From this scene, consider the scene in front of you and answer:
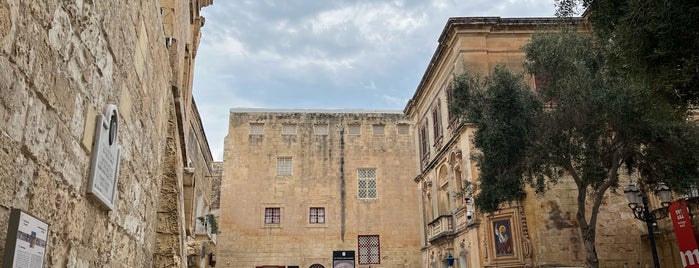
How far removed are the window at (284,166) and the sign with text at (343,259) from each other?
558 centimetres

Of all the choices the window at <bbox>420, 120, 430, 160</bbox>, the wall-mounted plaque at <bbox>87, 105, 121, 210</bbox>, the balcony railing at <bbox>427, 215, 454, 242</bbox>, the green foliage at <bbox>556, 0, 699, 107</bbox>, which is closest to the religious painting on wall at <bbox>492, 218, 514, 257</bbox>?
the balcony railing at <bbox>427, 215, 454, 242</bbox>

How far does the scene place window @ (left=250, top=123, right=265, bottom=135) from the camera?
107 ft

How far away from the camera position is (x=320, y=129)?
3297 cm

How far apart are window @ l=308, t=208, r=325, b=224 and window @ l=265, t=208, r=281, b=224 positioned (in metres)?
1.76

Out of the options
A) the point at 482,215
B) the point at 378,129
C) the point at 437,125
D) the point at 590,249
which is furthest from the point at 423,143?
the point at 590,249

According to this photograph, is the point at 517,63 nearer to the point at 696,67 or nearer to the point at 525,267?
the point at 525,267

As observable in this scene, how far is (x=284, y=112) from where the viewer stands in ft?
109

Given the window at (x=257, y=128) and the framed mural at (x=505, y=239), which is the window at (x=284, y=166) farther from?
the framed mural at (x=505, y=239)

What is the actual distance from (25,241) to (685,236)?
1415cm

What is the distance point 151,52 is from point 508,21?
660 inches

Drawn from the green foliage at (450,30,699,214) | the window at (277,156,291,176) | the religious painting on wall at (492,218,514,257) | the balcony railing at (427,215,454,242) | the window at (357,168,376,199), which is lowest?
the religious painting on wall at (492,218,514,257)

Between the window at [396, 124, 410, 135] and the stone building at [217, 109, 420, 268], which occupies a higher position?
the window at [396, 124, 410, 135]

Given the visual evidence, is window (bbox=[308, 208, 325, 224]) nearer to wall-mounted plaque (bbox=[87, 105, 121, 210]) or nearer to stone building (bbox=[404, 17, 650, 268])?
stone building (bbox=[404, 17, 650, 268])

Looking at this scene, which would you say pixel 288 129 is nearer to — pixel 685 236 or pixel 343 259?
pixel 343 259
